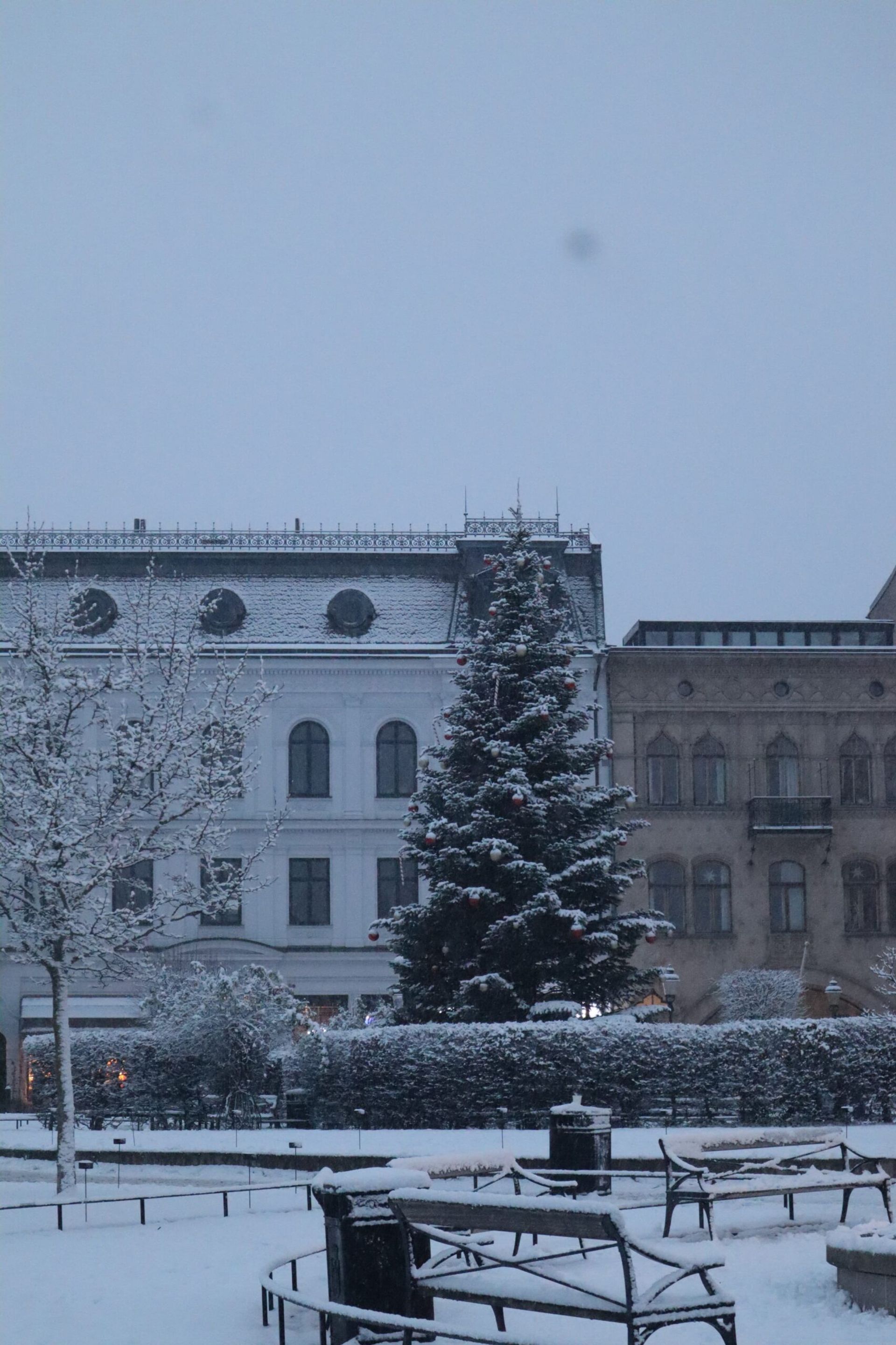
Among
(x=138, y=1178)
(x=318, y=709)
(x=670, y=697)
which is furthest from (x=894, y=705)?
(x=138, y=1178)

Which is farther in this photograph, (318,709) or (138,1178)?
(318,709)

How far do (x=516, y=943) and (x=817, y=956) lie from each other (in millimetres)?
18663

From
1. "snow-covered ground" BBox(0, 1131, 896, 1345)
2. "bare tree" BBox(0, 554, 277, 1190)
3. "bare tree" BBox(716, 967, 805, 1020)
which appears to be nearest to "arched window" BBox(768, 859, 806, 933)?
"bare tree" BBox(716, 967, 805, 1020)

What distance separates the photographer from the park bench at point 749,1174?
13.0 meters

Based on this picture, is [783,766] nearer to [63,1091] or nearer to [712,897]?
[712,897]

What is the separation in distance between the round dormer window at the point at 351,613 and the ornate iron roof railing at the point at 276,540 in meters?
1.60

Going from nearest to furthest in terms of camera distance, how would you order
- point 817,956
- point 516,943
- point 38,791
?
point 38,791
point 516,943
point 817,956

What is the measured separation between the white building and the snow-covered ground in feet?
80.2

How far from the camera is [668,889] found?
144 feet

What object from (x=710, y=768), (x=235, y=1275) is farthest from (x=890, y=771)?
(x=235, y=1275)

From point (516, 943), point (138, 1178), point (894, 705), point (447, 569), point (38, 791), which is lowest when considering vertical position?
point (138, 1178)

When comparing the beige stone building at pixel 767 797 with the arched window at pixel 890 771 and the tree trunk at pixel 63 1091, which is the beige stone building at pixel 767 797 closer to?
the arched window at pixel 890 771

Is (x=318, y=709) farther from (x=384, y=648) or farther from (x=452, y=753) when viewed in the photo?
(x=452, y=753)

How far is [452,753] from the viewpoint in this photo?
29375 mm
